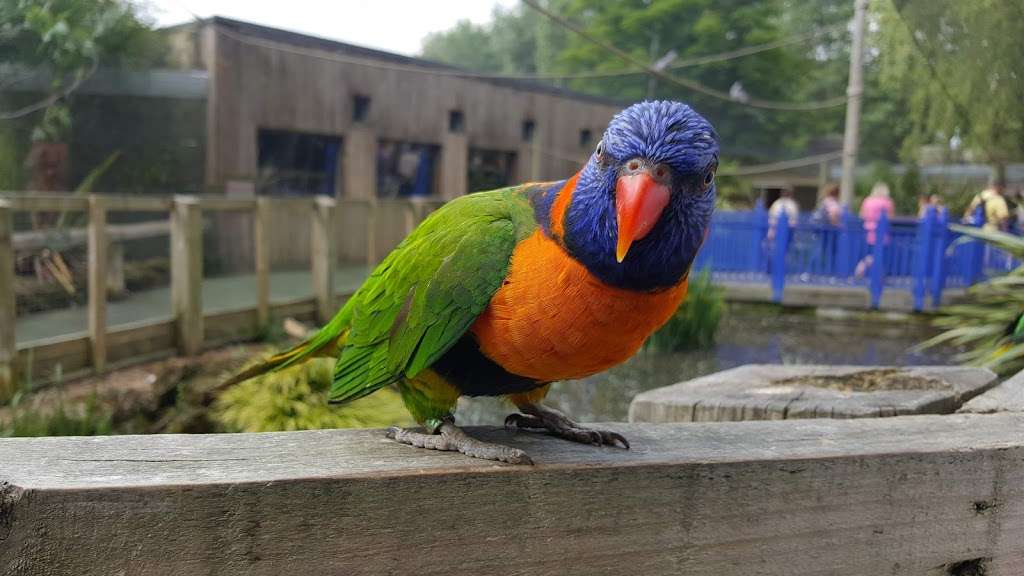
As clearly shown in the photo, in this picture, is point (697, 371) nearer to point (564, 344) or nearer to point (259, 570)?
point (564, 344)

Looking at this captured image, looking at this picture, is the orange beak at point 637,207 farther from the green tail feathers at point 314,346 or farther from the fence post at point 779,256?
the fence post at point 779,256

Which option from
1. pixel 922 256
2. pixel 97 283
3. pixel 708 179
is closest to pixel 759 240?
pixel 922 256

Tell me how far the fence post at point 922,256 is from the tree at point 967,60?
17.9ft

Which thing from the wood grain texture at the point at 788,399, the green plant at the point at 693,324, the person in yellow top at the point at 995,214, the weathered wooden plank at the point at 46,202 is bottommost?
the green plant at the point at 693,324

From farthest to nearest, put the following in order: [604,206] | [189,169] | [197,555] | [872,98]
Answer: [189,169], [872,98], [604,206], [197,555]

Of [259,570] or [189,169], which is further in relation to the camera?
[189,169]

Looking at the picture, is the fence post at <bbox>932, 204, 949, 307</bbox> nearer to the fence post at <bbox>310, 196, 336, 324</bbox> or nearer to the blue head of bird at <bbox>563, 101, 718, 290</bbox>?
the fence post at <bbox>310, 196, 336, 324</bbox>

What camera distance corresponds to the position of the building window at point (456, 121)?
10.7 metres

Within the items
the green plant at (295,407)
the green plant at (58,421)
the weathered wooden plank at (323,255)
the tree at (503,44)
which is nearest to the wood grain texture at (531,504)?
the green plant at (295,407)

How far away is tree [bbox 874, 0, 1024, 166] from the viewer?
1578 mm

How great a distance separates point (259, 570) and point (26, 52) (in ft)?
6.83

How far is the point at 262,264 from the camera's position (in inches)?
237

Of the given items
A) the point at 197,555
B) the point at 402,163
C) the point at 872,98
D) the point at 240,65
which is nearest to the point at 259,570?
the point at 197,555

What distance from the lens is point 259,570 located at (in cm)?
88
